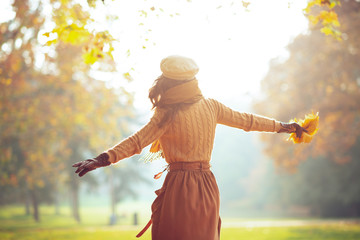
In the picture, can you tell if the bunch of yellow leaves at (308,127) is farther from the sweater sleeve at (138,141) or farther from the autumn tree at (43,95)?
the autumn tree at (43,95)

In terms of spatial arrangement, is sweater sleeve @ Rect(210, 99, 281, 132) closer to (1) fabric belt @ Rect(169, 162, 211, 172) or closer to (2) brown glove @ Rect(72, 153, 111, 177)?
(1) fabric belt @ Rect(169, 162, 211, 172)

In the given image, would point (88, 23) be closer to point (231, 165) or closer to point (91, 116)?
point (91, 116)

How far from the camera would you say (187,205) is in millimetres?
3264

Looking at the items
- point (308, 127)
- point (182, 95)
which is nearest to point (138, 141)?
point (182, 95)

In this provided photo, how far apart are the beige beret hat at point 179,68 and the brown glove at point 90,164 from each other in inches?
31.9

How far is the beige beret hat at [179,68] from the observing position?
10.9ft

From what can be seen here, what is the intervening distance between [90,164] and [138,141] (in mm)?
406

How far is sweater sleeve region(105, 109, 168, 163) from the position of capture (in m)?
3.12

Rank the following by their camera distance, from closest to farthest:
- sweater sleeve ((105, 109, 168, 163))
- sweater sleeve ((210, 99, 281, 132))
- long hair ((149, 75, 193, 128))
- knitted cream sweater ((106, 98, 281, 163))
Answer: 1. sweater sleeve ((105, 109, 168, 163))
2. knitted cream sweater ((106, 98, 281, 163))
3. long hair ((149, 75, 193, 128))
4. sweater sleeve ((210, 99, 281, 132))

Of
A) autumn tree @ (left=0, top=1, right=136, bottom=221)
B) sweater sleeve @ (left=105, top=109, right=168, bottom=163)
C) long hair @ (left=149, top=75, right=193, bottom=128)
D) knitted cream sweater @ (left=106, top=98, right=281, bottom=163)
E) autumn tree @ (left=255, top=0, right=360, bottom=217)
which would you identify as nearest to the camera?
sweater sleeve @ (left=105, top=109, right=168, bottom=163)

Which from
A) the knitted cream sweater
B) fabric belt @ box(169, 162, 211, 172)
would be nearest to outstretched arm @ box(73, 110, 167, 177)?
the knitted cream sweater

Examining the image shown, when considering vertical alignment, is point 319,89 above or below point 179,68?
above

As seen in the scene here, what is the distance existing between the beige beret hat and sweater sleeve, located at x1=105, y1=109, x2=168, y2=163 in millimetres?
311

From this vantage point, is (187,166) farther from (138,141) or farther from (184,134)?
(138,141)
